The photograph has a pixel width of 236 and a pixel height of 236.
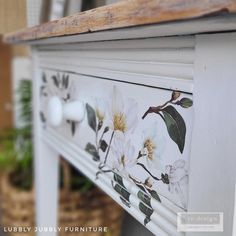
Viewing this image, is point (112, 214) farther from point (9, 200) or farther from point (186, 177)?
point (186, 177)

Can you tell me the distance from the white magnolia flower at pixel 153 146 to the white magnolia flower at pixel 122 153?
0.02m

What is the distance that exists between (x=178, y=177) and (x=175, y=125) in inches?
1.7

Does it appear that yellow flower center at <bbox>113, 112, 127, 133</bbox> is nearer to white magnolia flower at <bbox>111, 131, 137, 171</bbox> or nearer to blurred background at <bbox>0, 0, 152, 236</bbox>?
white magnolia flower at <bbox>111, 131, 137, 171</bbox>

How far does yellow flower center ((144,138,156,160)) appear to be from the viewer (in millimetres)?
283

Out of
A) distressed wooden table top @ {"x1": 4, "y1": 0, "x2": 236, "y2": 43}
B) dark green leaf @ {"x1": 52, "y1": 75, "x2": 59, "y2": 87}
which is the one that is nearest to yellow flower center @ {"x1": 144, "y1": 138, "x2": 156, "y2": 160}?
distressed wooden table top @ {"x1": 4, "y1": 0, "x2": 236, "y2": 43}

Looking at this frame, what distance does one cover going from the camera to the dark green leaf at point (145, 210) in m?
0.29

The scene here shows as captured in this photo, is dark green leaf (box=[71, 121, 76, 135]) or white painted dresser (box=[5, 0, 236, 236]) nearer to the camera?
white painted dresser (box=[5, 0, 236, 236])

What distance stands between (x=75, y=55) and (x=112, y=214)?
1.79 ft

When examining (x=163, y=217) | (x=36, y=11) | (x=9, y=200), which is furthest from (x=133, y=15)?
(x=9, y=200)

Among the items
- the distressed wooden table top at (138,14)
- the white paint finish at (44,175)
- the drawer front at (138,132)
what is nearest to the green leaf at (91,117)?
the drawer front at (138,132)

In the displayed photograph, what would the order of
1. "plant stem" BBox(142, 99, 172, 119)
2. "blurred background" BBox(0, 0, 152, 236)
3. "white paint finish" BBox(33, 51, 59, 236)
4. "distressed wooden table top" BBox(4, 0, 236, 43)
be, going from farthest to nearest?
"white paint finish" BBox(33, 51, 59, 236) → "blurred background" BBox(0, 0, 152, 236) → "plant stem" BBox(142, 99, 172, 119) → "distressed wooden table top" BBox(4, 0, 236, 43)

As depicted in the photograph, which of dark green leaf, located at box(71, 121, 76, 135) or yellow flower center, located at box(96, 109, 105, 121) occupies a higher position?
yellow flower center, located at box(96, 109, 105, 121)

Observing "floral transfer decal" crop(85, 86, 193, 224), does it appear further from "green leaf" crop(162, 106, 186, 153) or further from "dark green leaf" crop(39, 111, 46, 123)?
"dark green leaf" crop(39, 111, 46, 123)

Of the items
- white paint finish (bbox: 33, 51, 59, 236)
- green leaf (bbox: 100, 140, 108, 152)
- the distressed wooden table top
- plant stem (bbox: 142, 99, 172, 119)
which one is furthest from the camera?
white paint finish (bbox: 33, 51, 59, 236)
